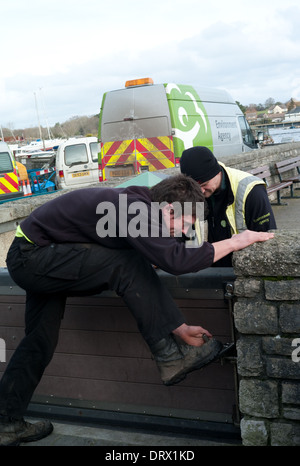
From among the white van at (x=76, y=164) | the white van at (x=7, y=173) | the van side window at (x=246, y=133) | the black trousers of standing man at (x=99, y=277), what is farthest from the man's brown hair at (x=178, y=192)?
the white van at (x=76, y=164)

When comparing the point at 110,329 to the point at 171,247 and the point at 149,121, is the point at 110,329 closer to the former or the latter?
the point at 171,247

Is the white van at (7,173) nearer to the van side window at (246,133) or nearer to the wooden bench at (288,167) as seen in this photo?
the van side window at (246,133)

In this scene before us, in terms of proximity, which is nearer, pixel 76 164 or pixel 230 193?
pixel 230 193

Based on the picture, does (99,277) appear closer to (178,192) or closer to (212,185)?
(178,192)

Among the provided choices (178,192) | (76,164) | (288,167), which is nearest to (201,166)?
(178,192)

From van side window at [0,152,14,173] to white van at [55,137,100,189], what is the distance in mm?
2952

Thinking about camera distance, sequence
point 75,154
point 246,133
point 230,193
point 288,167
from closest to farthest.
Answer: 1. point 230,193
2. point 288,167
3. point 246,133
4. point 75,154

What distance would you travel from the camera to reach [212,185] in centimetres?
386

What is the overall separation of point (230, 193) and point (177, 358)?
4.08ft

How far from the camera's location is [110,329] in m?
3.74

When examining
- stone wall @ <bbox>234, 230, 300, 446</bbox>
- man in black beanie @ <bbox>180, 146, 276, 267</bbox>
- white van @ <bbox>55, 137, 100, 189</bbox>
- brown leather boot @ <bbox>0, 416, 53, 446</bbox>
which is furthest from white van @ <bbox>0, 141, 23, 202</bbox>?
stone wall @ <bbox>234, 230, 300, 446</bbox>

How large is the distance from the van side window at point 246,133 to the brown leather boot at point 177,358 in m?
13.4

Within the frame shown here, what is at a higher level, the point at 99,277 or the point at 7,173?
the point at 99,277

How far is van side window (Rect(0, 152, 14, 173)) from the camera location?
1598 cm
